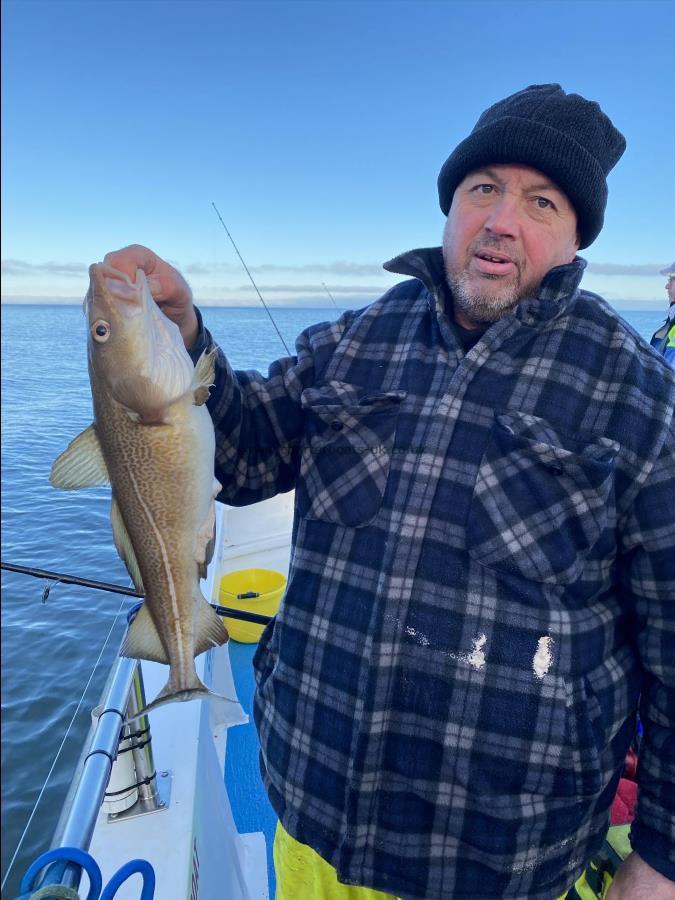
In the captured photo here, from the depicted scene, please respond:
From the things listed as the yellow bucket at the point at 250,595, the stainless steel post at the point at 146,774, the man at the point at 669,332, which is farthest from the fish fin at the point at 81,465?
the man at the point at 669,332

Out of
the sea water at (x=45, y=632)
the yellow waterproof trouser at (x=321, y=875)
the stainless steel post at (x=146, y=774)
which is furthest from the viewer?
the sea water at (x=45, y=632)

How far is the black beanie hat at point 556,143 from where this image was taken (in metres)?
1.82

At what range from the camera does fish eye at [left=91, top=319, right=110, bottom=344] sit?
1.59 meters

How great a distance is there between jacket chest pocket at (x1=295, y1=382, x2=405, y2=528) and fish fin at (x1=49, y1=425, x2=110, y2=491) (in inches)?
24.8

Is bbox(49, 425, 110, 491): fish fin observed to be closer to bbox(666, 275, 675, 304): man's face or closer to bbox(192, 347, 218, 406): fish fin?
bbox(192, 347, 218, 406): fish fin

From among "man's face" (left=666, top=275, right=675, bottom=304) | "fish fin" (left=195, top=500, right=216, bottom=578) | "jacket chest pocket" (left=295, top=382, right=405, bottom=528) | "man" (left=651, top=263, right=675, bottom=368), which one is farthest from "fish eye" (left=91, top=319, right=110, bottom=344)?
"man's face" (left=666, top=275, right=675, bottom=304)

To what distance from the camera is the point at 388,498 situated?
1.77m

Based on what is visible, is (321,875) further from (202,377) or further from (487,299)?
(487,299)

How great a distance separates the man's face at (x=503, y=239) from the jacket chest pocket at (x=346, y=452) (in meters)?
0.41

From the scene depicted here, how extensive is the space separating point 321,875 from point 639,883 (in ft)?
3.09

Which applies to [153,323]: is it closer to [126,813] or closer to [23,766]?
[126,813]

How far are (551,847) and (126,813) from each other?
1.55 metres

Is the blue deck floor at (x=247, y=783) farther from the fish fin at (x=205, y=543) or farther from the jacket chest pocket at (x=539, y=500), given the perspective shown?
the jacket chest pocket at (x=539, y=500)

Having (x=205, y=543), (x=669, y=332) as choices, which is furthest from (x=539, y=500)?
(x=669, y=332)
